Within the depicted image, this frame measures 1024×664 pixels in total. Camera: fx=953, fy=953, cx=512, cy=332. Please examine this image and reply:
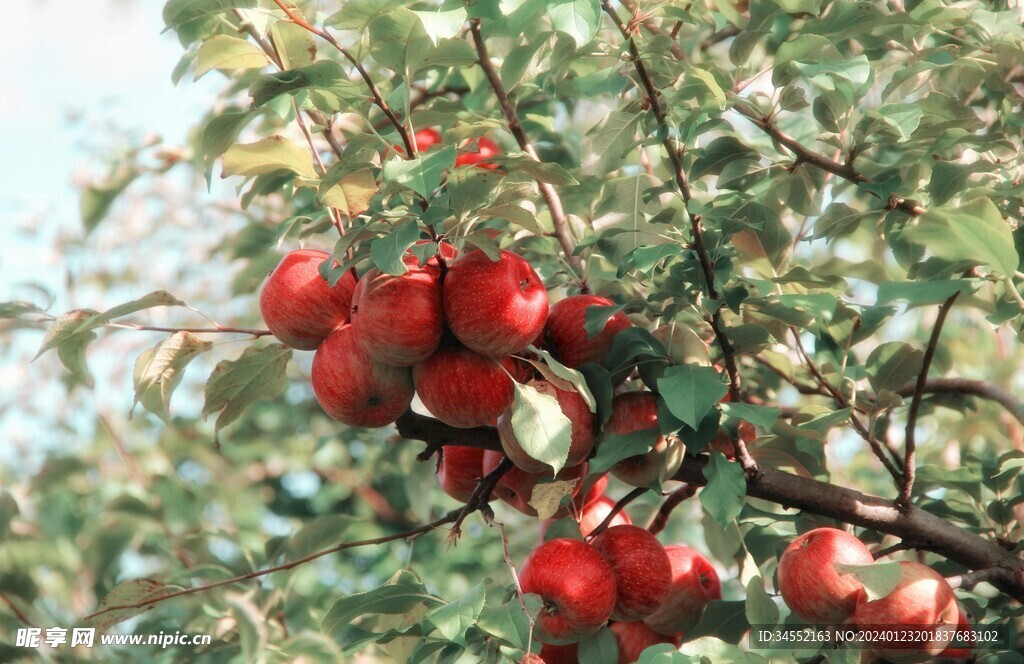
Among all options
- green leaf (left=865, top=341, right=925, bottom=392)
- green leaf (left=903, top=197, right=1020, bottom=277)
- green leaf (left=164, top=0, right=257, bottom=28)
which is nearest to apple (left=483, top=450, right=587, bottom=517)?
green leaf (left=865, top=341, right=925, bottom=392)

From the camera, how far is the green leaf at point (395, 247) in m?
1.13

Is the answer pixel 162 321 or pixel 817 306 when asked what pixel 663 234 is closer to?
pixel 817 306

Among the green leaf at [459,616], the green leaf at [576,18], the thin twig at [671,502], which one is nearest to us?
the green leaf at [576,18]

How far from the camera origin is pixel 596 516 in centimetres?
168

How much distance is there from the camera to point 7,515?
1.96 m

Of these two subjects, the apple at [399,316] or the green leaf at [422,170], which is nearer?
the green leaf at [422,170]

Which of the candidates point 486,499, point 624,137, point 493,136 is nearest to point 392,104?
point 624,137

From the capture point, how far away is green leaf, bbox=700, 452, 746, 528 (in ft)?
4.17

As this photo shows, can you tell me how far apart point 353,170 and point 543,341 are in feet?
1.38

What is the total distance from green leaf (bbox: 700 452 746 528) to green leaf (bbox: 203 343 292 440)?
677 millimetres

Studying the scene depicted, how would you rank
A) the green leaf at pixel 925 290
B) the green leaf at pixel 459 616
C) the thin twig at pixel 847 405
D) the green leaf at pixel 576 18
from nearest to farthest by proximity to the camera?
the green leaf at pixel 925 290 < the green leaf at pixel 576 18 < the green leaf at pixel 459 616 < the thin twig at pixel 847 405

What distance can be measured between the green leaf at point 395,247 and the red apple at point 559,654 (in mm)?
742

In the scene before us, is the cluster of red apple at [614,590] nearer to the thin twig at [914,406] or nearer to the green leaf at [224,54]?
the thin twig at [914,406]

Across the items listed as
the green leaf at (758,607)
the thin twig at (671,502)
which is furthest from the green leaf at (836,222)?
the green leaf at (758,607)
